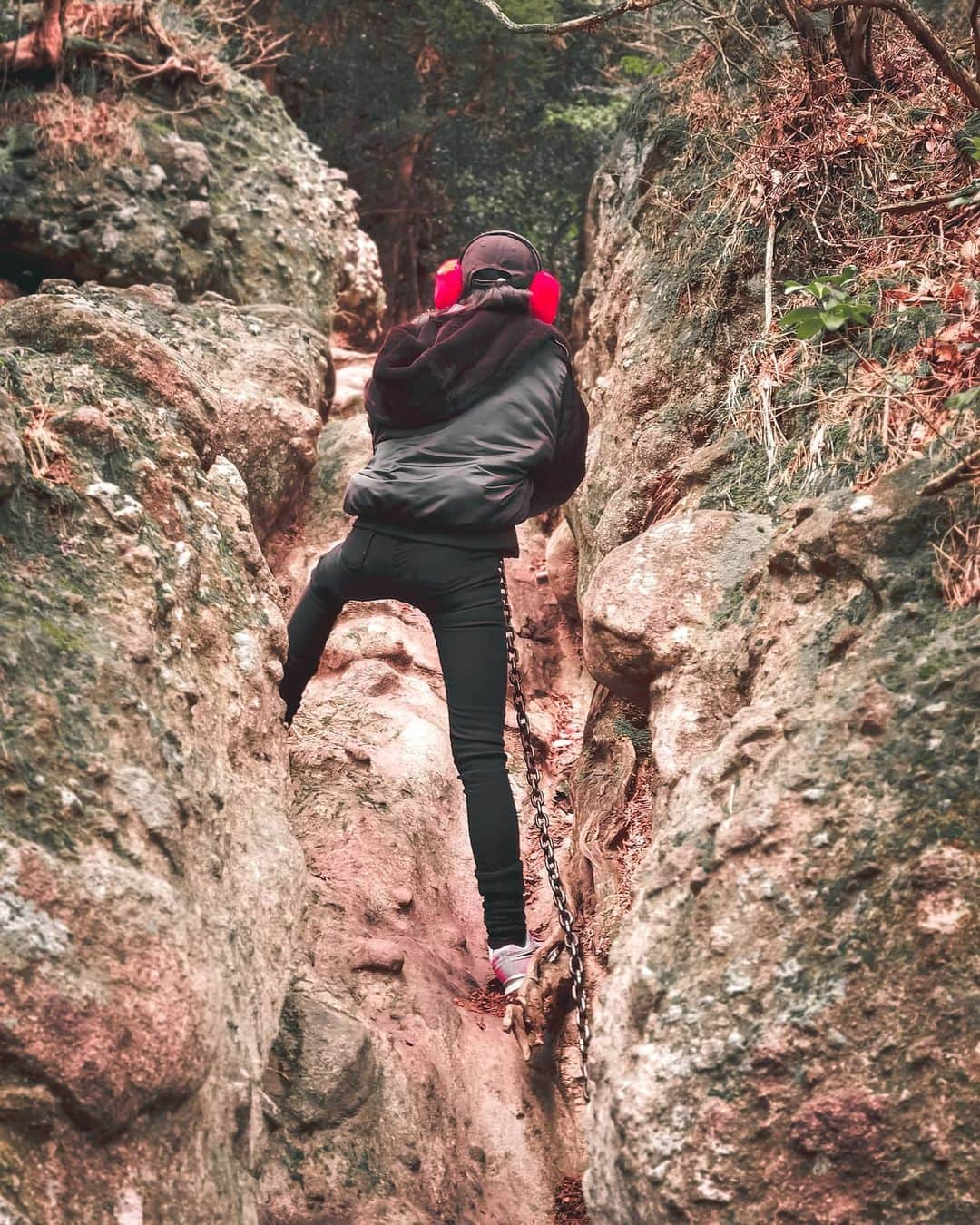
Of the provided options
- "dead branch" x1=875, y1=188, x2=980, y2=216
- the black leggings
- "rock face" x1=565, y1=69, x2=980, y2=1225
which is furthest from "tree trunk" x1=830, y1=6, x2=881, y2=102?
the black leggings

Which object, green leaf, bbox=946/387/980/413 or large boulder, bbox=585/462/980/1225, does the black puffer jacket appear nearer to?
large boulder, bbox=585/462/980/1225

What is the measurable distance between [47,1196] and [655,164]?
554cm

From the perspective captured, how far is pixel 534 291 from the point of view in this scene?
4.06 metres

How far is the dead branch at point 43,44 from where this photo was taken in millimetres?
7270

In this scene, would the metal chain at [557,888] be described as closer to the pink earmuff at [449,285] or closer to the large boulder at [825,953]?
the large boulder at [825,953]

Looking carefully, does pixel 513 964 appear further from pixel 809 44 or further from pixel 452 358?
pixel 809 44

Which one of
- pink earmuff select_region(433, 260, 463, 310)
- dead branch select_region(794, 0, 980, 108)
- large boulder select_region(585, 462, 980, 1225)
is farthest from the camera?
pink earmuff select_region(433, 260, 463, 310)

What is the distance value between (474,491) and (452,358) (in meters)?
0.47

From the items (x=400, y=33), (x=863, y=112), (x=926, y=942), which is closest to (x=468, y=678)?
(x=926, y=942)

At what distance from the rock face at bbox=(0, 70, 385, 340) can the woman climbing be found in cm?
360

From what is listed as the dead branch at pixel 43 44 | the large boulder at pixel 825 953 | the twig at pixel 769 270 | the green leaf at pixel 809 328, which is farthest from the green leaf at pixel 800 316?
the dead branch at pixel 43 44

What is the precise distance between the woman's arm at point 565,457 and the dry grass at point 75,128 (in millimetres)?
4337

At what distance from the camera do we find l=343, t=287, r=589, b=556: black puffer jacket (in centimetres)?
372

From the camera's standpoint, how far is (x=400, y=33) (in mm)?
10469
